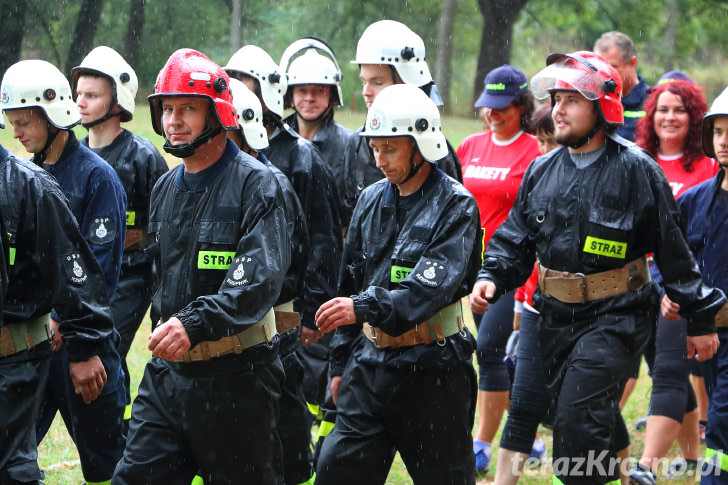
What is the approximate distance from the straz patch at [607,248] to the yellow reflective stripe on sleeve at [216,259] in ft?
6.61

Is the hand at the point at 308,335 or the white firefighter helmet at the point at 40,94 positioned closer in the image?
the white firefighter helmet at the point at 40,94

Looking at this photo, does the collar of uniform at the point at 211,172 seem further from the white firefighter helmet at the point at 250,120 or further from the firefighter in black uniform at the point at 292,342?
the white firefighter helmet at the point at 250,120

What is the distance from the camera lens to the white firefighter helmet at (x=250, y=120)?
22.1 ft

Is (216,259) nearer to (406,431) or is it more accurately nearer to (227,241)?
(227,241)

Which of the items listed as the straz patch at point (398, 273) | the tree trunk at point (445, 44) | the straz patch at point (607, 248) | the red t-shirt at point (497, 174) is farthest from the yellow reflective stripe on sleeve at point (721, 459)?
the tree trunk at point (445, 44)

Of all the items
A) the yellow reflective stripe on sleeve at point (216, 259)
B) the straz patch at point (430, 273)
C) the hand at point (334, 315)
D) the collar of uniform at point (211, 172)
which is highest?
the collar of uniform at point (211, 172)

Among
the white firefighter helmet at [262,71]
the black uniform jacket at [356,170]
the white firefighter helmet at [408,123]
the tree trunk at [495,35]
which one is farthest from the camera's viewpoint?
the tree trunk at [495,35]

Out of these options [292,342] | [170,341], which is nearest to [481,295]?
[292,342]

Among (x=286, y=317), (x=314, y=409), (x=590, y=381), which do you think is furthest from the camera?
(x=314, y=409)

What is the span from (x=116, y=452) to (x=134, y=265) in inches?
60.2

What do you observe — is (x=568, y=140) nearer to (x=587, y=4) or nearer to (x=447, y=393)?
(x=447, y=393)

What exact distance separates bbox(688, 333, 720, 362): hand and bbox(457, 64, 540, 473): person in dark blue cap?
5.79 feet

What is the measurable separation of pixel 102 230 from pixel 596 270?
286cm

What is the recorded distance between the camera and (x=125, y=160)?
751 cm
